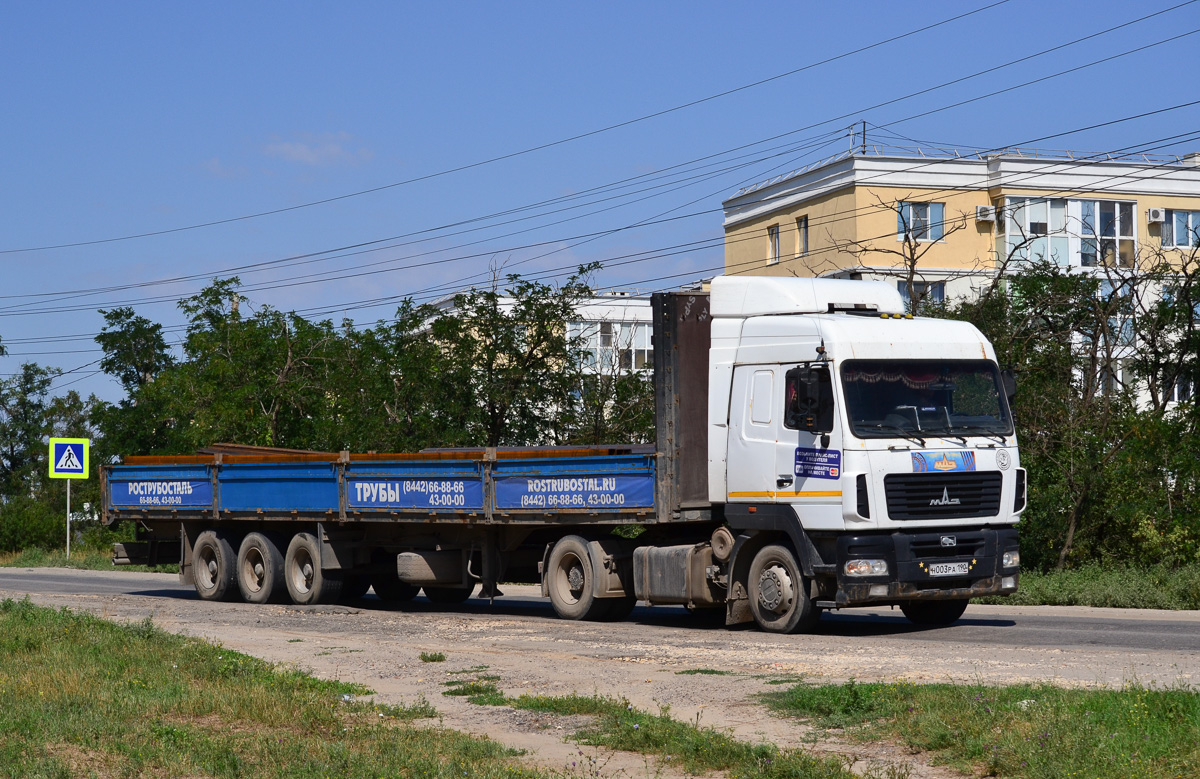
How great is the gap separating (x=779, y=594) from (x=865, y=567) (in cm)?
116

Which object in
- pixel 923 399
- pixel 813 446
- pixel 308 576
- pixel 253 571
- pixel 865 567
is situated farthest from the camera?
pixel 253 571

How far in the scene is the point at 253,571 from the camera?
72.1 feet

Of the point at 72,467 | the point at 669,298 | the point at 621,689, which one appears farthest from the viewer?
the point at 72,467

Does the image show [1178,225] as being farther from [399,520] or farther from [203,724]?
[203,724]

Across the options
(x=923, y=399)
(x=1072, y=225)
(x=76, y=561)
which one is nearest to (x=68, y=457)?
(x=76, y=561)

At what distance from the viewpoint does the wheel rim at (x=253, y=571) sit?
71.2 feet

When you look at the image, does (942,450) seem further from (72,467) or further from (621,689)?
(72,467)

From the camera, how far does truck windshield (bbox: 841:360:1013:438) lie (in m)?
14.3

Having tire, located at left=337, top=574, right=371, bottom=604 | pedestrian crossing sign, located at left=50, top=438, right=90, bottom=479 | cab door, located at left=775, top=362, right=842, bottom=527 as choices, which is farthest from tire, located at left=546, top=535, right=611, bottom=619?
pedestrian crossing sign, located at left=50, top=438, right=90, bottom=479

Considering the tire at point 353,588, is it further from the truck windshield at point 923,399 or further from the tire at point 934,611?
the truck windshield at point 923,399

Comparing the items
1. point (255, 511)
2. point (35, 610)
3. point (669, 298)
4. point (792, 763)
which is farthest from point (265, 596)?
point (792, 763)

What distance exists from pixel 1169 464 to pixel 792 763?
51.2ft

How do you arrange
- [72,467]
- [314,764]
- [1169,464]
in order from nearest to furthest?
[314,764]
[1169,464]
[72,467]

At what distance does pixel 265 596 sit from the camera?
21344 mm
